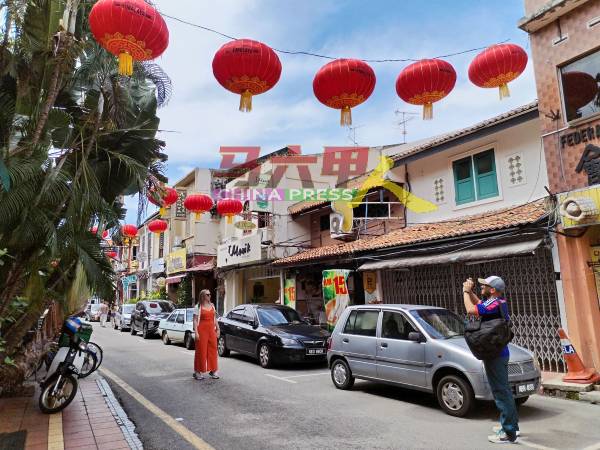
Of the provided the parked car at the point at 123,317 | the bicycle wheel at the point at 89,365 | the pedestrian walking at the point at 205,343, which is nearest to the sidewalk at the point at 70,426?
the bicycle wheel at the point at 89,365

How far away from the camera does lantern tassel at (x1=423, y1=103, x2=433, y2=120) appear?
7377 mm

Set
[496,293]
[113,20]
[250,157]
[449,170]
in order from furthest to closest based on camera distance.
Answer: [250,157]
[449,170]
[496,293]
[113,20]

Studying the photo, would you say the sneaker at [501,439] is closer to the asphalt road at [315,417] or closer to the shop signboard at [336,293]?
the asphalt road at [315,417]

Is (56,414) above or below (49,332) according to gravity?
below

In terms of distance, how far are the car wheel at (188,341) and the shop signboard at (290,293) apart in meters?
4.05

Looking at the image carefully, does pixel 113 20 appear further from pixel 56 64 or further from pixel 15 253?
pixel 15 253

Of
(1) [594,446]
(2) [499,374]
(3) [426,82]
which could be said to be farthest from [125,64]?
(1) [594,446]

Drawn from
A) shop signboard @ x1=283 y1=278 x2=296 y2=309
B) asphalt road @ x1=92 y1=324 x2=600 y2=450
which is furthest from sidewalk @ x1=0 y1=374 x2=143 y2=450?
shop signboard @ x1=283 y1=278 x2=296 y2=309

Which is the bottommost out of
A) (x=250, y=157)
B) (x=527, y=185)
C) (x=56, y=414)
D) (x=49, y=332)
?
(x=56, y=414)

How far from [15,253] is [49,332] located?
900cm

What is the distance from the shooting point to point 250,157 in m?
18.2

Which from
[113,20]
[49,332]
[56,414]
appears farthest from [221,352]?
[113,20]

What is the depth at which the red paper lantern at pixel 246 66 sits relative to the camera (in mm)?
6242

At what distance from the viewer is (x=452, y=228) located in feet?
40.5
